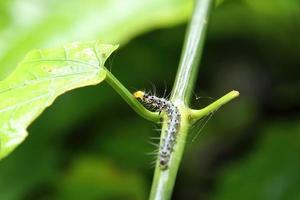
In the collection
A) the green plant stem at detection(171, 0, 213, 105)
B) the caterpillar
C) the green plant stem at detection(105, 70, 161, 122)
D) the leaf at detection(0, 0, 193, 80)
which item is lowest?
the caterpillar

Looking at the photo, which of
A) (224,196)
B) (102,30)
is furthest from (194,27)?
(224,196)

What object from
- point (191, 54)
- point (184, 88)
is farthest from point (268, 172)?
point (184, 88)

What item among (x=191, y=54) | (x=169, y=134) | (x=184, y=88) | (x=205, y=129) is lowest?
(x=169, y=134)

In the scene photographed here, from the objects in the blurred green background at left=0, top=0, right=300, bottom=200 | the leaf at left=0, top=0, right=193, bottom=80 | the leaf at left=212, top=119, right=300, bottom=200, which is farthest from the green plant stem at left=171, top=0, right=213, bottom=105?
the leaf at left=212, top=119, right=300, bottom=200

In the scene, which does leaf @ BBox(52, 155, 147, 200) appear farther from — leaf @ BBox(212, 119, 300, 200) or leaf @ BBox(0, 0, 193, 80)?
leaf @ BBox(0, 0, 193, 80)

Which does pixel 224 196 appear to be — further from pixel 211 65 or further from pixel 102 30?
pixel 102 30

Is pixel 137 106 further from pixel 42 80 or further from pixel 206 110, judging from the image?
pixel 42 80

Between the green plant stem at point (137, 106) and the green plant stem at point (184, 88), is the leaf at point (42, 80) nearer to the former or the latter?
the green plant stem at point (137, 106)
